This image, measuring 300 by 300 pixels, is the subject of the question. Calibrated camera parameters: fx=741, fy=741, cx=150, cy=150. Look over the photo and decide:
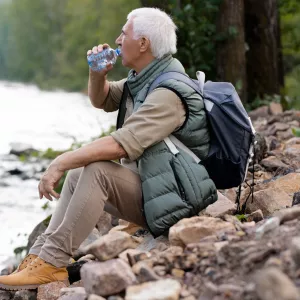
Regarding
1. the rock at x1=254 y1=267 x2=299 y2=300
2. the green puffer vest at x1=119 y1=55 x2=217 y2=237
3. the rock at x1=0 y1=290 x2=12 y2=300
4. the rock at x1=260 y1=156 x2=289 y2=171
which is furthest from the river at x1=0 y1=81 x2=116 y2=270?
the rock at x1=254 y1=267 x2=299 y2=300

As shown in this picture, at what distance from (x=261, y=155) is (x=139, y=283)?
3.43 meters

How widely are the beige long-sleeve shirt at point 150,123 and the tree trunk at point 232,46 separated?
6011mm

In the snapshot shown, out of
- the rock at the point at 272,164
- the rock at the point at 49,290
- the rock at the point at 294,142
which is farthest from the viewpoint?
the rock at the point at 294,142

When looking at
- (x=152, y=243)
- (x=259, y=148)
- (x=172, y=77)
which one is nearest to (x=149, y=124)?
(x=172, y=77)

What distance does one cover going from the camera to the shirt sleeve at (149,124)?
3.80m

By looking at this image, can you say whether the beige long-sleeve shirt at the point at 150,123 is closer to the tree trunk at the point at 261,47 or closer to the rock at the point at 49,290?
the rock at the point at 49,290

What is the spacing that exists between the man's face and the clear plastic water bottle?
59 millimetres

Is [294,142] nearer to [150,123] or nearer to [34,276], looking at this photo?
[150,123]

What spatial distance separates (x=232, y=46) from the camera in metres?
9.92

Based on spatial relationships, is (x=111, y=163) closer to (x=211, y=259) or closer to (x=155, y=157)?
(x=155, y=157)

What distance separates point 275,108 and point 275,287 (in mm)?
7359

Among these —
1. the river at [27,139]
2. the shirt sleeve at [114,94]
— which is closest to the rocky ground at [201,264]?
the shirt sleeve at [114,94]

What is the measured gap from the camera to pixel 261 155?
6301 mm

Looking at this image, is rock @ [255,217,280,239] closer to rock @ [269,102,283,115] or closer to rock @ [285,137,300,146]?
rock @ [285,137,300,146]
